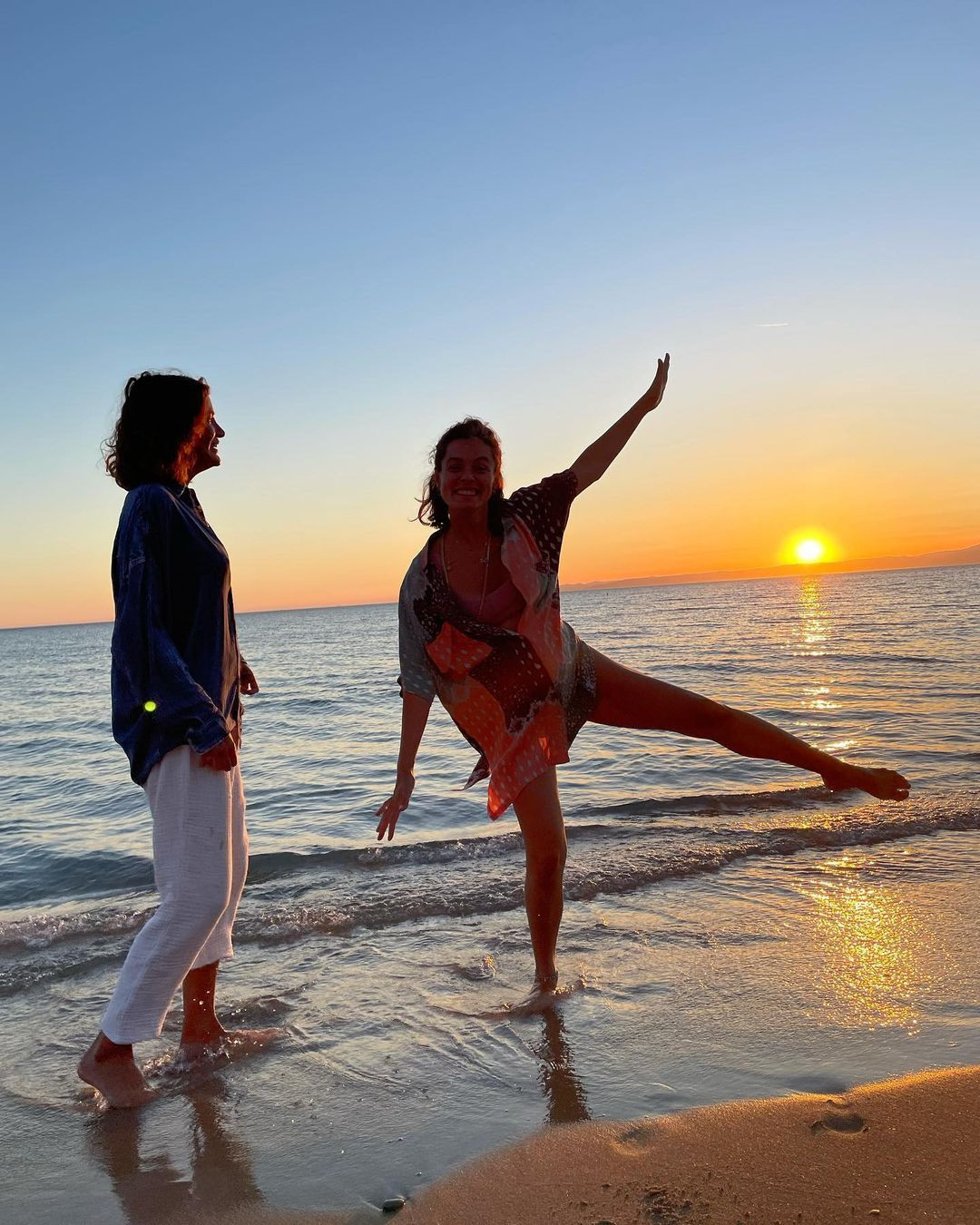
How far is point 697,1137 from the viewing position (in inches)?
101

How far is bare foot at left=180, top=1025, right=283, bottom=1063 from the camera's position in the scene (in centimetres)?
346

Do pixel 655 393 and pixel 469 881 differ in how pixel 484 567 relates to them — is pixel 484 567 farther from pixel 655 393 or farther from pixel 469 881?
pixel 469 881

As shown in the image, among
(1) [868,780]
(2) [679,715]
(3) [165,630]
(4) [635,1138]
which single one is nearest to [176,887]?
(3) [165,630]

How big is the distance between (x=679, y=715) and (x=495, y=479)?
3.87 ft

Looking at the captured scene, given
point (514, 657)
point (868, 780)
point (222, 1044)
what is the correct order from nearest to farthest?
point (222, 1044)
point (514, 657)
point (868, 780)

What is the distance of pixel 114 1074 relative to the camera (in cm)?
313

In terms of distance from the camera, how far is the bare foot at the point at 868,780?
4109 mm

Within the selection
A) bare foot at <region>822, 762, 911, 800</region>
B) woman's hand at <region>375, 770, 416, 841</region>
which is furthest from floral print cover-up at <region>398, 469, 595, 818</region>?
bare foot at <region>822, 762, 911, 800</region>

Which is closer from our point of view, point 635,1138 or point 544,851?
point 635,1138

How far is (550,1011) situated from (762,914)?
150cm

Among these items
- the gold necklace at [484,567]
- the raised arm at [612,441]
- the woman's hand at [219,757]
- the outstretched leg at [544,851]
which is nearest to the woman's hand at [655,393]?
the raised arm at [612,441]

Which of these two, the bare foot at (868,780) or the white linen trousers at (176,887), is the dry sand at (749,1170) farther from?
the bare foot at (868,780)

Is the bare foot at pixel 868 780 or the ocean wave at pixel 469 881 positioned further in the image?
the ocean wave at pixel 469 881

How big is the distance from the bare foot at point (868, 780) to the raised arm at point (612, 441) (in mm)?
1609
